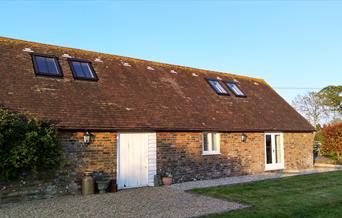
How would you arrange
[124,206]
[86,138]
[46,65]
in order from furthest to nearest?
1. [46,65]
2. [86,138]
3. [124,206]

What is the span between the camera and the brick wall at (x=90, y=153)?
1084 centimetres

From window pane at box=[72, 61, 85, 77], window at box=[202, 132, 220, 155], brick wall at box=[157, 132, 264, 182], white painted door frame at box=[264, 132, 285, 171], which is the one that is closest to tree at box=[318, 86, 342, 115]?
white painted door frame at box=[264, 132, 285, 171]

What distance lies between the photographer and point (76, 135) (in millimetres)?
11062

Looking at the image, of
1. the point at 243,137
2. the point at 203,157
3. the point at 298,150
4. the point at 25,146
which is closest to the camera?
the point at 25,146

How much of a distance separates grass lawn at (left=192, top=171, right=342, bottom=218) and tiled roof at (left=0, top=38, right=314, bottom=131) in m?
3.41

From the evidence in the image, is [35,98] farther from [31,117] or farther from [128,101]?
[128,101]

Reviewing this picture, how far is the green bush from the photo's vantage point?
924 cm

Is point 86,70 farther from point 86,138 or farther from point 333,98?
point 333,98

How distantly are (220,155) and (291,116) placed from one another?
23.7ft

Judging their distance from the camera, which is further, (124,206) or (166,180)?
(166,180)

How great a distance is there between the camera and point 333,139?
22.0 metres

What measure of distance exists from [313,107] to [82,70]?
43.9m

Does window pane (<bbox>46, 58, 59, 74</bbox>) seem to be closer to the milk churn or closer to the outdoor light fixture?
the outdoor light fixture

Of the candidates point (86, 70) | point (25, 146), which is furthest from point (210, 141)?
point (25, 146)
